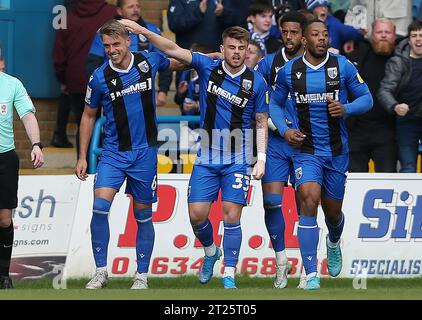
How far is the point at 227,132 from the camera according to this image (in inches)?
548

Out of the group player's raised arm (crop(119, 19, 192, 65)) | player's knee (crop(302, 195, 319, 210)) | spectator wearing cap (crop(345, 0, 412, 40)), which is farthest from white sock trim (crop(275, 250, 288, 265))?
spectator wearing cap (crop(345, 0, 412, 40))

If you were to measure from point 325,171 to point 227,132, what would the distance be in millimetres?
1016

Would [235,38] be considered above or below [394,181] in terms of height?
above

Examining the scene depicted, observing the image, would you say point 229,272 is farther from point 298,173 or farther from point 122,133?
point 122,133

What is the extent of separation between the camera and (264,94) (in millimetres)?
13953

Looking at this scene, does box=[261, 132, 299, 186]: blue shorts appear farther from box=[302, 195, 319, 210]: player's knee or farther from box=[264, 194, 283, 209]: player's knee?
box=[302, 195, 319, 210]: player's knee

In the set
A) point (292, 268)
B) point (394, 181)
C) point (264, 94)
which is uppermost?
point (264, 94)

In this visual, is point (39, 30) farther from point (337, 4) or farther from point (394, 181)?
point (394, 181)

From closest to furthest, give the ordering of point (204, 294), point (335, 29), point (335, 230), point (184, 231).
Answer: point (204, 294)
point (335, 230)
point (184, 231)
point (335, 29)

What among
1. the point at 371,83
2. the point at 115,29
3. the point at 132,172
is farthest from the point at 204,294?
the point at 371,83
